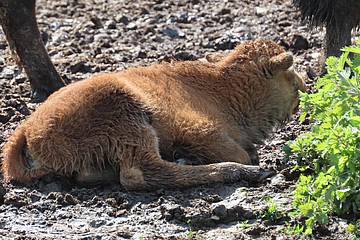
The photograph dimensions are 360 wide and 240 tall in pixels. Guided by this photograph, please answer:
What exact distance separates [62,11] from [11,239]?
6230 millimetres

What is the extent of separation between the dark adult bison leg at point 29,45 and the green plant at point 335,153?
3388 millimetres

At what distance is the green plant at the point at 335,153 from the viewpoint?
525 cm

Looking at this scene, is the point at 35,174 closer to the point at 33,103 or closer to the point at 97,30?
the point at 33,103

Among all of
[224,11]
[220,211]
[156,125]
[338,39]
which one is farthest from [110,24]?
[220,211]

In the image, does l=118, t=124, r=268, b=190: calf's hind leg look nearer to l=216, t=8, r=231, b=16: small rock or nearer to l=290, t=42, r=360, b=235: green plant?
l=290, t=42, r=360, b=235: green plant

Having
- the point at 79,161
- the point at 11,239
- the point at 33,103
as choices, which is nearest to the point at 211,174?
the point at 79,161

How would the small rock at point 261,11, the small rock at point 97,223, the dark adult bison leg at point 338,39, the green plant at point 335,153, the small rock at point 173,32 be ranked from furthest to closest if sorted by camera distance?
the small rock at point 261,11
the small rock at point 173,32
the dark adult bison leg at point 338,39
the small rock at point 97,223
the green plant at point 335,153

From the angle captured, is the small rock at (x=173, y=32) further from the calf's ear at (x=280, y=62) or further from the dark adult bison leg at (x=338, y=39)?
the calf's ear at (x=280, y=62)

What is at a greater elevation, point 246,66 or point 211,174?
point 246,66

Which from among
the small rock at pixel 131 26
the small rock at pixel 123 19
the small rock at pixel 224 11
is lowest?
the small rock at pixel 131 26

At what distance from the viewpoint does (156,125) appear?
6.62 metres

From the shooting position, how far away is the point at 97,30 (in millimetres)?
10609

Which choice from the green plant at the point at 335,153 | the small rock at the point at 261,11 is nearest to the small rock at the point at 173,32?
the small rock at the point at 261,11

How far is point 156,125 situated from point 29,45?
2378 mm
